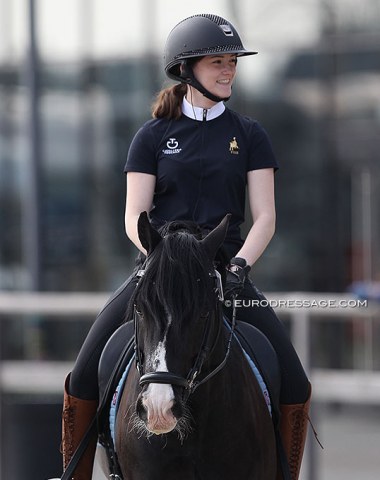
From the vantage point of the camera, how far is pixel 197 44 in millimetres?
5332

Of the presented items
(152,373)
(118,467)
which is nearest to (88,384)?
(118,467)

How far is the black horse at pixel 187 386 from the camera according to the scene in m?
4.41

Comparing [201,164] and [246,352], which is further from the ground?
[201,164]

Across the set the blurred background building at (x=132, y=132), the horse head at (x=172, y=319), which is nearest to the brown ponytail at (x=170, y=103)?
the horse head at (x=172, y=319)

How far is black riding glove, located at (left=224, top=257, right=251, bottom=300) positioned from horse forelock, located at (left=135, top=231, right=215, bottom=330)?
0.33 meters

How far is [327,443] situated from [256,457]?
6968 mm

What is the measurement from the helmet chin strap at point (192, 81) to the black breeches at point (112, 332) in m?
0.80

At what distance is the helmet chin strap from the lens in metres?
5.39

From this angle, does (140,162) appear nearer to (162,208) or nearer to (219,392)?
(162,208)

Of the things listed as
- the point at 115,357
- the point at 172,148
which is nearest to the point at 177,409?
the point at 115,357

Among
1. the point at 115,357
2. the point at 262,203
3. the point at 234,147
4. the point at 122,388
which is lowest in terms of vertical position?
the point at 122,388

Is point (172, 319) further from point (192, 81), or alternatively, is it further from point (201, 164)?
point (192, 81)

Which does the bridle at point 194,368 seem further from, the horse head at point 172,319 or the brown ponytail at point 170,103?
the brown ponytail at point 170,103

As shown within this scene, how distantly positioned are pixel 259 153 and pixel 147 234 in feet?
3.36
